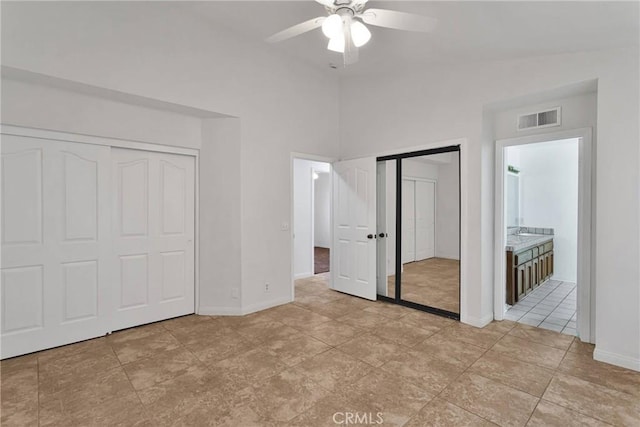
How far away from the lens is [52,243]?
2893mm

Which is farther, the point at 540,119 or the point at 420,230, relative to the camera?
the point at 420,230

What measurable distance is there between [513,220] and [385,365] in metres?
4.72

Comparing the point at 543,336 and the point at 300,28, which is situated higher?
the point at 300,28

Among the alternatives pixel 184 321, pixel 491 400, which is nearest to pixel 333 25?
pixel 491 400

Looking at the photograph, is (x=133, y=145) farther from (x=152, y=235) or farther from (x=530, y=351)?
(x=530, y=351)

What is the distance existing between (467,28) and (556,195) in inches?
167

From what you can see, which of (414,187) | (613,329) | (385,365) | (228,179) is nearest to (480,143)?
(414,187)

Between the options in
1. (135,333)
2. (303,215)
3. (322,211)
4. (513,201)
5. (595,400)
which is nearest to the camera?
(595,400)

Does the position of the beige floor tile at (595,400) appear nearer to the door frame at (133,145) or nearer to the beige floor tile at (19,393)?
the beige floor tile at (19,393)

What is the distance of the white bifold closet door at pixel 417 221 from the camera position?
161 inches

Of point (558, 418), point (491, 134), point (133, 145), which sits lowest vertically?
point (558, 418)

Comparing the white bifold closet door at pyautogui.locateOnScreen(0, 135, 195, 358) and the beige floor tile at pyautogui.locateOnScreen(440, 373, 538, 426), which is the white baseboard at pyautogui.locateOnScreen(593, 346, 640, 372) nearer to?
the beige floor tile at pyautogui.locateOnScreen(440, 373, 538, 426)

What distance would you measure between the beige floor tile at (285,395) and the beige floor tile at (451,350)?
46.5 inches

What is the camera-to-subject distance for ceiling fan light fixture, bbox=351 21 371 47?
7.59ft
